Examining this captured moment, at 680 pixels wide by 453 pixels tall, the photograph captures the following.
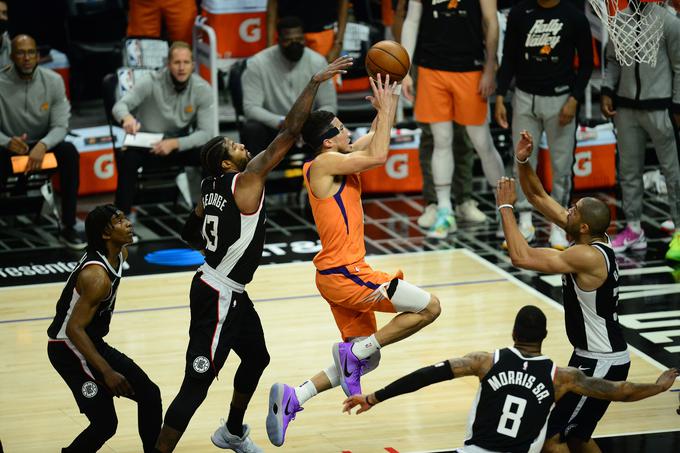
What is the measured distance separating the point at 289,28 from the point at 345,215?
15.4 feet

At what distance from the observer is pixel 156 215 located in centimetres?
1162

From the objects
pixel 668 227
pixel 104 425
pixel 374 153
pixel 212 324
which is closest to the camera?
pixel 104 425

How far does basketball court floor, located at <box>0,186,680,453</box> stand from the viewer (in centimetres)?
711

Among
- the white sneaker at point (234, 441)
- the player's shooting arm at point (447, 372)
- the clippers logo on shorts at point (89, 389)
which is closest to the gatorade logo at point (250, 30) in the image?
the white sneaker at point (234, 441)

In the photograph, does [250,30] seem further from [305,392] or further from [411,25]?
[305,392]

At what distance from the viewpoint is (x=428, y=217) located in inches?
440

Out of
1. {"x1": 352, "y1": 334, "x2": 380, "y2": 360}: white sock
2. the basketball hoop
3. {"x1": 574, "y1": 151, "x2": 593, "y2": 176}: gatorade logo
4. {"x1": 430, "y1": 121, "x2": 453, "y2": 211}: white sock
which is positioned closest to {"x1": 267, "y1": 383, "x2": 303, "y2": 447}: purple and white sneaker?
{"x1": 352, "y1": 334, "x2": 380, "y2": 360}: white sock

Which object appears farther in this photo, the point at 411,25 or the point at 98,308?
the point at 411,25

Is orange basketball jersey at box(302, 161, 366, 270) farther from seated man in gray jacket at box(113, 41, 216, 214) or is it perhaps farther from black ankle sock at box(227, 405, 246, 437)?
seated man in gray jacket at box(113, 41, 216, 214)

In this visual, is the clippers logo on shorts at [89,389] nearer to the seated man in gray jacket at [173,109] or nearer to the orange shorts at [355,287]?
the orange shorts at [355,287]

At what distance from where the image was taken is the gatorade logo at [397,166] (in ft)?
39.4

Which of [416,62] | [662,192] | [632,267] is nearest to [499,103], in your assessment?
[416,62]

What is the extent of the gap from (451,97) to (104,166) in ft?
11.3

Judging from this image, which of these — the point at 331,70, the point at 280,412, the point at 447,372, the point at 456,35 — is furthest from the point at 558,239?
the point at 447,372
